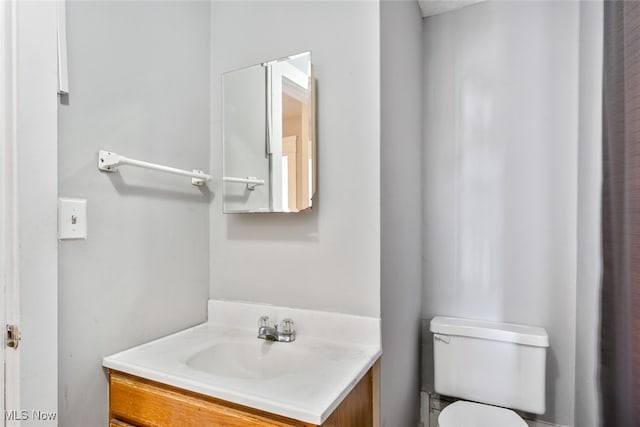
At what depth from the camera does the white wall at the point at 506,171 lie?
1.61 meters

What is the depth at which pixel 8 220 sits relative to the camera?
922 millimetres

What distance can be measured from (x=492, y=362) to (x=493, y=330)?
0.44ft

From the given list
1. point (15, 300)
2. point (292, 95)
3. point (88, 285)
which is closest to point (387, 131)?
point (292, 95)

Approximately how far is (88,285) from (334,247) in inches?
31.4

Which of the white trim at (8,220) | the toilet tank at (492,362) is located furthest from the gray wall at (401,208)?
the white trim at (8,220)

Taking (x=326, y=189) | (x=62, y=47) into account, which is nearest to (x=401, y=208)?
(x=326, y=189)

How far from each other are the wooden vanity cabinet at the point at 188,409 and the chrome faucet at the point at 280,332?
0.99 feet

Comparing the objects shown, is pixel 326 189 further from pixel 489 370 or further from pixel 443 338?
pixel 489 370

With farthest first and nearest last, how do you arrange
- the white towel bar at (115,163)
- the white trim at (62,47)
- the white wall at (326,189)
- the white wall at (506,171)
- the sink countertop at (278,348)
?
1. the white wall at (506,171)
2. the white wall at (326,189)
3. the white towel bar at (115,163)
4. the white trim at (62,47)
5. the sink countertop at (278,348)

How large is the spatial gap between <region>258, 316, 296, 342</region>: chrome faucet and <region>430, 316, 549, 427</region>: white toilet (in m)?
0.69

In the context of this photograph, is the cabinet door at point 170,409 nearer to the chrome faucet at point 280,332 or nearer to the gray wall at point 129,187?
the gray wall at point 129,187

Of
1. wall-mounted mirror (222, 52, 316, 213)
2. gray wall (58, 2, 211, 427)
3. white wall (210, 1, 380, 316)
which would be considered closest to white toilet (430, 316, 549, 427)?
white wall (210, 1, 380, 316)

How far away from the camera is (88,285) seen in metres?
1.09

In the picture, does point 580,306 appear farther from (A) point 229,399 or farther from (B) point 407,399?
(A) point 229,399
